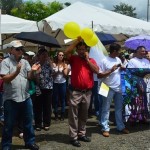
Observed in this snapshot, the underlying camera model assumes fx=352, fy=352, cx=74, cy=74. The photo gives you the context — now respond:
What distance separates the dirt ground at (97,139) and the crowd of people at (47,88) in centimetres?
17

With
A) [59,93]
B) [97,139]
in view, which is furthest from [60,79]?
[97,139]

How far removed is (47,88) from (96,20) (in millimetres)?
3147

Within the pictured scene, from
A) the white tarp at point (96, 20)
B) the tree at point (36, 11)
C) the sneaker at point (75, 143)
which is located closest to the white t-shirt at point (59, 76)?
the white tarp at point (96, 20)

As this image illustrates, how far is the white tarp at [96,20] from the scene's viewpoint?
8.81 meters

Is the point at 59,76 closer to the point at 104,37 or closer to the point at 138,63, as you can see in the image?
the point at 104,37

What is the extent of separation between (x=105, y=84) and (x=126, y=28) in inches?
138

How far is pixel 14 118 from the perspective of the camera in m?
5.79

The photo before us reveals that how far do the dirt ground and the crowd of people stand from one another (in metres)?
0.17

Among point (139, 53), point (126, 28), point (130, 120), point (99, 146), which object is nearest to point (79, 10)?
point (126, 28)

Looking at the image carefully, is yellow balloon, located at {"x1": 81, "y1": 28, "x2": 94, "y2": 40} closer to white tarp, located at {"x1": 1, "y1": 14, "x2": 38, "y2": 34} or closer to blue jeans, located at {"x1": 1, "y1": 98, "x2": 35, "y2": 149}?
blue jeans, located at {"x1": 1, "y1": 98, "x2": 35, "y2": 149}

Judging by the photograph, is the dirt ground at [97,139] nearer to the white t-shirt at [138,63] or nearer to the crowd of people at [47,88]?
the crowd of people at [47,88]

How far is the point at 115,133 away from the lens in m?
7.28

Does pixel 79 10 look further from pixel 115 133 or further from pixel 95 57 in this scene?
pixel 115 133

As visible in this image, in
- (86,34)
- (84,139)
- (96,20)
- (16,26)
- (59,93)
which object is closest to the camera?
(86,34)
